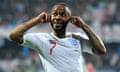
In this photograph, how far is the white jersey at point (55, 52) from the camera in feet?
19.1

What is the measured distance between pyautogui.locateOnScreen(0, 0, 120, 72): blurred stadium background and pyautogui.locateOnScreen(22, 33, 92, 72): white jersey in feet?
47.1

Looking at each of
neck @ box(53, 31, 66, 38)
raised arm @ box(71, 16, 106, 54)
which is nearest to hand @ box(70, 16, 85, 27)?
raised arm @ box(71, 16, 106, 54)

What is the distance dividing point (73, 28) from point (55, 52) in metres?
15.3

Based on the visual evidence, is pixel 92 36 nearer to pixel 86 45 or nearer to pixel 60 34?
pixel 86 45

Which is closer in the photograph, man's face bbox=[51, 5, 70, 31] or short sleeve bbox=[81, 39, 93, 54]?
man's face bbox=[51, 5, 70, 31]

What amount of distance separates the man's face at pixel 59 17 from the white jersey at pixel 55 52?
6.2 inches

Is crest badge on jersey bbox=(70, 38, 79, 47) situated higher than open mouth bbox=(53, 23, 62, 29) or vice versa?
open mouth bbox=(53, 23, 62, 29)

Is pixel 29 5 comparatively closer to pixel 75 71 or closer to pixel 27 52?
pixel 27 52

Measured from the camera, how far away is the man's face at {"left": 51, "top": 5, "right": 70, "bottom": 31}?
19.0 ft

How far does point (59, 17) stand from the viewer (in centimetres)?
581

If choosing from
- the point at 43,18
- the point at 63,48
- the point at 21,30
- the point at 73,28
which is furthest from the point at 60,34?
the point at 73,28

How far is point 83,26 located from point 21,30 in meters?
0.69

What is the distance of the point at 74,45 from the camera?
6.00 metres

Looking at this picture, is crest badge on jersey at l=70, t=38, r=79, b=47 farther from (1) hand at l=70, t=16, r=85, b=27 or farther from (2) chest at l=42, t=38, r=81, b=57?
(1) hand at l=70, t=16, r=85, b=27
